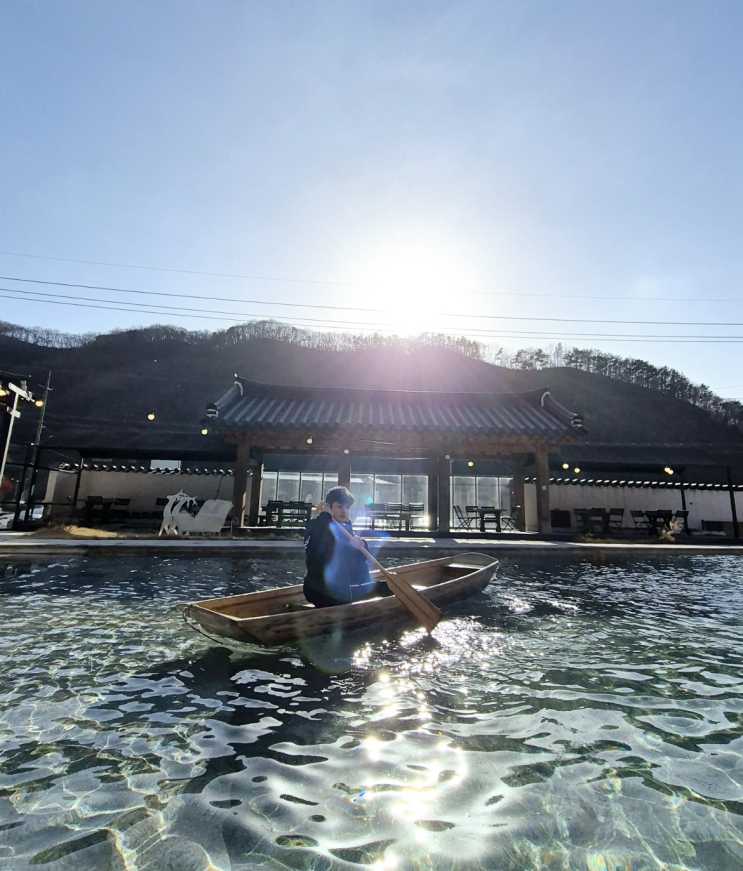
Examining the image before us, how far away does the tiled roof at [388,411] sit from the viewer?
569 inches

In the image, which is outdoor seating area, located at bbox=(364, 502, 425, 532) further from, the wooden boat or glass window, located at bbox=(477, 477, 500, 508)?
the wooden boat

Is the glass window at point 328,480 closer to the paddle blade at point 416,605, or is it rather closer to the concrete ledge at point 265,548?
the concrete ledge at point 265,548

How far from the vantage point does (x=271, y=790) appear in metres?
→ 2.48

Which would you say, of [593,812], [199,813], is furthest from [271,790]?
[593,812]

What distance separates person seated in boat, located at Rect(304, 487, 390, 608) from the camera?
17.0 ft

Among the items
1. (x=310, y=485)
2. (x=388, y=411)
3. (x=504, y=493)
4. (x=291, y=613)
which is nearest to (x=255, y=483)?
(x=310, y=485)

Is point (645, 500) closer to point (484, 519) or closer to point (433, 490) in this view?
point (484, 519)

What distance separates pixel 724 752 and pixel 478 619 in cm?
340

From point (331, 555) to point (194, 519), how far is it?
32.1ft

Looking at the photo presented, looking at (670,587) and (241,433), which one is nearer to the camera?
(670,587)

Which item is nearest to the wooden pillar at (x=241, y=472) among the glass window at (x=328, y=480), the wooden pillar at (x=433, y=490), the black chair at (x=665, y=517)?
the wooden pillar at (x=433, y=490)

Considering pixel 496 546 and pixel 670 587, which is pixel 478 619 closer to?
pixel 670 587

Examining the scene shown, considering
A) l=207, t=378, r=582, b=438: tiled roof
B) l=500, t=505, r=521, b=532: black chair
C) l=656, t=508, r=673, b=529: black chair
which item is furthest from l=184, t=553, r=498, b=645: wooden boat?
l=656, t=508, r=673, b=529: black chair

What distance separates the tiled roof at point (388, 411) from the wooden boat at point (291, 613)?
7.93 metres
